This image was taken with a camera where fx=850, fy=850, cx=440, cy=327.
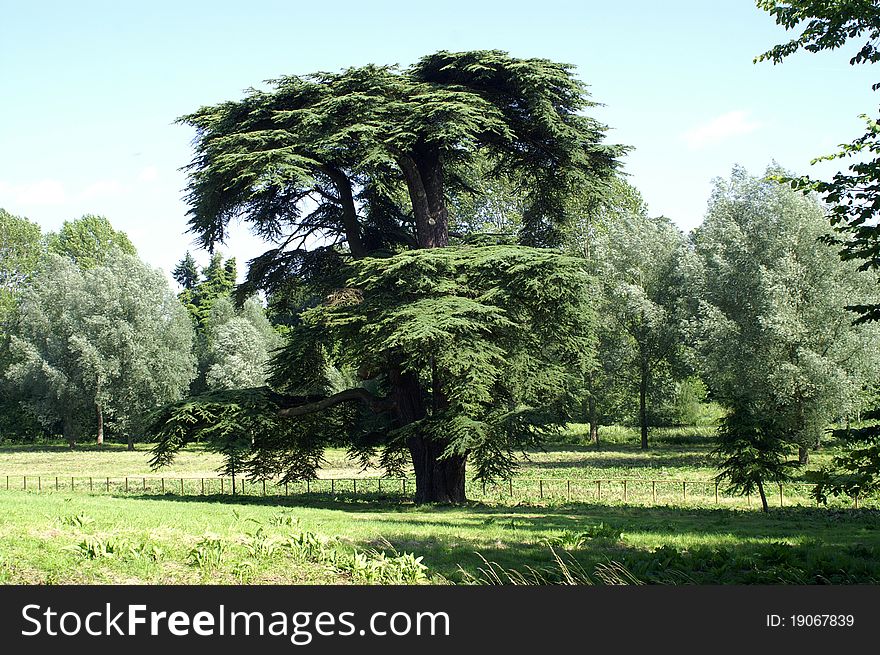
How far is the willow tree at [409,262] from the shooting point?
71.7ft

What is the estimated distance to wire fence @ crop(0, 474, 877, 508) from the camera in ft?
90.2

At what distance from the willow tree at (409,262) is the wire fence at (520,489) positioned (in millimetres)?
3859

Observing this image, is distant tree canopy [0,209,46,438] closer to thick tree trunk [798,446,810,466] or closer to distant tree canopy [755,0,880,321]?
thick tree trunk [798,446,810,466]

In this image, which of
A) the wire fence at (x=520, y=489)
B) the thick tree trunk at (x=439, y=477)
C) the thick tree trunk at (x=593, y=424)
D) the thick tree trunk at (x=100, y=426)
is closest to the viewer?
the thick tree trunk at (x=439, y=477)

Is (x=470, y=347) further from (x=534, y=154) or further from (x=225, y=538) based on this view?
(x=225, y=538)

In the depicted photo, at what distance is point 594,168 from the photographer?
84.3 ft

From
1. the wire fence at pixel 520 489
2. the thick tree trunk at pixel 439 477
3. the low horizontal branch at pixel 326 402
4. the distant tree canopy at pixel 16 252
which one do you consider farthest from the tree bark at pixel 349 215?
the distant tree canopy at pixel 16 252

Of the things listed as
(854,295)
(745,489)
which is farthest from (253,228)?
(854,295)

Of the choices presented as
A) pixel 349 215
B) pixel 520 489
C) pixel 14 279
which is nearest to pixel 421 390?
pixel 349 215

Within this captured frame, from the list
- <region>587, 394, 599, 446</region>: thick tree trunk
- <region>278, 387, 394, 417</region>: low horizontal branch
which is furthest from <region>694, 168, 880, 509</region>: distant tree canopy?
<region>278, 387, 394, 417</region>: low horizontal branch

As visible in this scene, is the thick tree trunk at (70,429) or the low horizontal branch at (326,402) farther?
the thick tree trunk at (70,429)

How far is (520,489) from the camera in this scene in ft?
110

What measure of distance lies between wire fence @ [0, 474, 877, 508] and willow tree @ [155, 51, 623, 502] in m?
3.86

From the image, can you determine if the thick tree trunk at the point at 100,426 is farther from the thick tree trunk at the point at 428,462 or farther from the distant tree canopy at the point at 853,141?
the distant tree canopy at the point at 853,141
